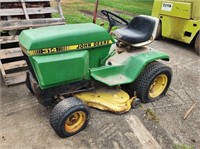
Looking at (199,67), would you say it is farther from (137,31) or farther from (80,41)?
(80,41)

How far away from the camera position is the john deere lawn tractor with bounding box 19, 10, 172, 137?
2496 millimetres

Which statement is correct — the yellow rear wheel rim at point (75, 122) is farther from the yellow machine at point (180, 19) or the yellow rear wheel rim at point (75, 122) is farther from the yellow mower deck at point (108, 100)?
the yellow machine at point (180, 19)

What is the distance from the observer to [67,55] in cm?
259

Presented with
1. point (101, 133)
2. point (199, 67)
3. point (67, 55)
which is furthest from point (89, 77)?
point (199, 67)

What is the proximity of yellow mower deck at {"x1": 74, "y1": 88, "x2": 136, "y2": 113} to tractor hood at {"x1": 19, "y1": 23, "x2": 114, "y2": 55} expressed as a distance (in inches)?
→ 24.1

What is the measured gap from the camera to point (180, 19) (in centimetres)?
536

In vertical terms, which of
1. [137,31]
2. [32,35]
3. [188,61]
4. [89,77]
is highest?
[32,35]

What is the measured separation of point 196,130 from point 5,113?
226cm

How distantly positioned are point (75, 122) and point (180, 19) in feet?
12.2

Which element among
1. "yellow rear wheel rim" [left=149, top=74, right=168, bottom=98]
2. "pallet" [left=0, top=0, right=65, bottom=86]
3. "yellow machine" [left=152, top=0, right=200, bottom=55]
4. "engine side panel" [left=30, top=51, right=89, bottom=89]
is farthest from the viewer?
"yellow machine" [left=152, top=0, right=200, bottom=55]

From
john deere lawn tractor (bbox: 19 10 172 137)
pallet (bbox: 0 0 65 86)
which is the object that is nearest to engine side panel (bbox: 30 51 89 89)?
john deere lawn tractor (bbox: 19 10 172 137)

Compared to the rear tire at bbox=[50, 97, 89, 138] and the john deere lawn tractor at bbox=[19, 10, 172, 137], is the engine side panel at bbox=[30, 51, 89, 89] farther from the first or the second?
the rear tire at bbox=[50, 97, 89, 138]

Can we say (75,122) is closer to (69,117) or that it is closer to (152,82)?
(69,117)

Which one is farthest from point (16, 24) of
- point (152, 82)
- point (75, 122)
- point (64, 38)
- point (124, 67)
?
point (152, 82)
